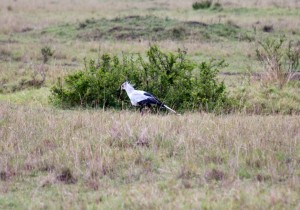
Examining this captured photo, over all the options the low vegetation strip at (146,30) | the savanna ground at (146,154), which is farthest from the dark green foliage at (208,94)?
the low vegetation strip at (146,30)

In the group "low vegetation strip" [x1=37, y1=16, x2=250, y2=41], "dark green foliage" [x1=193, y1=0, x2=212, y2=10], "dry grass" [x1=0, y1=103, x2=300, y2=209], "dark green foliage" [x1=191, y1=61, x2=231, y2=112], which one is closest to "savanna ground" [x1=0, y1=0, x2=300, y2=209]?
"dry grass" [x1=0, y1=103, x2=300, y2=209]

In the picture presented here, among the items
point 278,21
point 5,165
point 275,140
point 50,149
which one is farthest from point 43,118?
point 278,21

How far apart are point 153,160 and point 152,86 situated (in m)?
4.88

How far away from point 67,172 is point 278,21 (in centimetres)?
1933

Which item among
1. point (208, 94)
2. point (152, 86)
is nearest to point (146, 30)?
point (152, 86)

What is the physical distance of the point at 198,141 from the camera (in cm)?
798

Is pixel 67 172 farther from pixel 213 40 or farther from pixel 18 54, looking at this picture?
pixel 213 40

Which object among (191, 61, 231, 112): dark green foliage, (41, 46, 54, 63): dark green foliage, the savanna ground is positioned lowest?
(41, 46, 54, 63): dark green foliage

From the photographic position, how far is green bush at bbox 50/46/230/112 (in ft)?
38.4

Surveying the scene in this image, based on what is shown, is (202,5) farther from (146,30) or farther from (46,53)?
(46,53)

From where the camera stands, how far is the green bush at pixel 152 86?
1172cm

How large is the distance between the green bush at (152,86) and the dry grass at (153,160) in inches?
83.1

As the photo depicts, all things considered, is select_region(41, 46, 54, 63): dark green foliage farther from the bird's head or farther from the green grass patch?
the bird's head

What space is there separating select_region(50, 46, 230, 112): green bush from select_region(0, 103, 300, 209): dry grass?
211 centimetres
